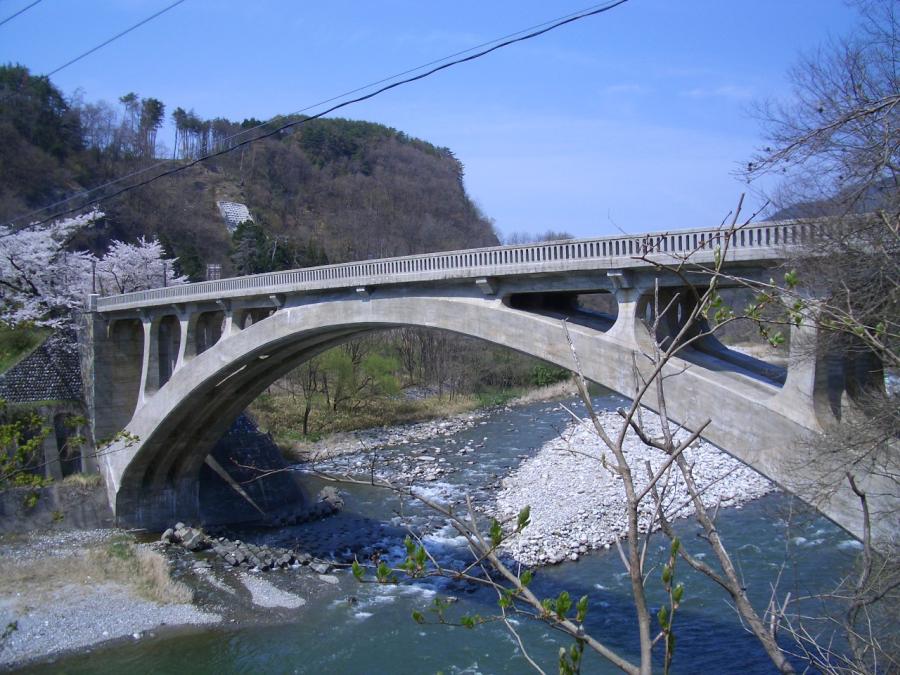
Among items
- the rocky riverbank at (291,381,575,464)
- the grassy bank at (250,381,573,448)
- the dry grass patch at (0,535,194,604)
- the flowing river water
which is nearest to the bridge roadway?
the flowing river water

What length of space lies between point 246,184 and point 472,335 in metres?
55.7

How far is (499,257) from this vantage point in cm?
1149

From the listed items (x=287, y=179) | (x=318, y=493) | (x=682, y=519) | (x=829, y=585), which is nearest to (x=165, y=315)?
(x=318, y=493)

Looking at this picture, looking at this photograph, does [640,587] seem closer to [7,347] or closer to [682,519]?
[682,519]

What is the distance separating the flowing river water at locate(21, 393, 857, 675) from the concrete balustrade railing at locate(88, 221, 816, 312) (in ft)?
8.50

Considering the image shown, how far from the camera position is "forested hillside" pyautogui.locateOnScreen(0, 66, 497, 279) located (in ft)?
142

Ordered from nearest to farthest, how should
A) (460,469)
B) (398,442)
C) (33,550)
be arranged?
(33,550) → (460,469) → (398,442)

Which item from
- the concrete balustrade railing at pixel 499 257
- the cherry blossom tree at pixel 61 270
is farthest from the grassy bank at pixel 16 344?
the concrete balustrade railing at pixel 499 257

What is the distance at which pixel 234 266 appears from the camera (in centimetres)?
4509

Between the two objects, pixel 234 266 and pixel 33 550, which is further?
pixel 234 266

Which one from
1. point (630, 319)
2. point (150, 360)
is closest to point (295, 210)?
point (150, 360)

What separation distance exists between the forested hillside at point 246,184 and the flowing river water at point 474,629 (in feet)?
82.7

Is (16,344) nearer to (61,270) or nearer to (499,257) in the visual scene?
(61,270)

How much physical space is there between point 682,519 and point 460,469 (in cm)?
822
